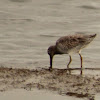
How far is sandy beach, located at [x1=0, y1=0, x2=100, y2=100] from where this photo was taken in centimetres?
836

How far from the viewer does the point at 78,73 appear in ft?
31.7

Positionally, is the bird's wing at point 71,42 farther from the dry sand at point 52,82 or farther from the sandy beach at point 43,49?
the dry sand at point 52,82

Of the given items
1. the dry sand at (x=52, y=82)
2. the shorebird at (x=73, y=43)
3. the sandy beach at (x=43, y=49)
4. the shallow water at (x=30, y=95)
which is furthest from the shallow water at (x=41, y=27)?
the shallow water at (x=30, y=95)

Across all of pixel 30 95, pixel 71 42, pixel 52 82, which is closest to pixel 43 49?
pixel 71 42

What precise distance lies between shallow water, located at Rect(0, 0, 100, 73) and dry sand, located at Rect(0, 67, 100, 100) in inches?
46.4

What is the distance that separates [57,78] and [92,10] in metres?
8.91

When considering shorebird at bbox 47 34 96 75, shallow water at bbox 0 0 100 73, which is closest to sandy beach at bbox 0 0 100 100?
shallow water at bbox 0 0 100 73

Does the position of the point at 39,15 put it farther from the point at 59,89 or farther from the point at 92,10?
the point at 59,89

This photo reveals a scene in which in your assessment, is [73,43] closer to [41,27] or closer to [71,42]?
[71,42]

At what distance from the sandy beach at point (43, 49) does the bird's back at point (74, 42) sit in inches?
17.6

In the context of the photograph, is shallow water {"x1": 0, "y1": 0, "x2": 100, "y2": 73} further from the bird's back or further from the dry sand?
the dry sand

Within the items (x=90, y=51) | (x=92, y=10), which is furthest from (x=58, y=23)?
(x=90, y=51)

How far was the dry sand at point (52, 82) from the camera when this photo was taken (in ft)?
26.9

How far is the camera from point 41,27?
50.4 feet
